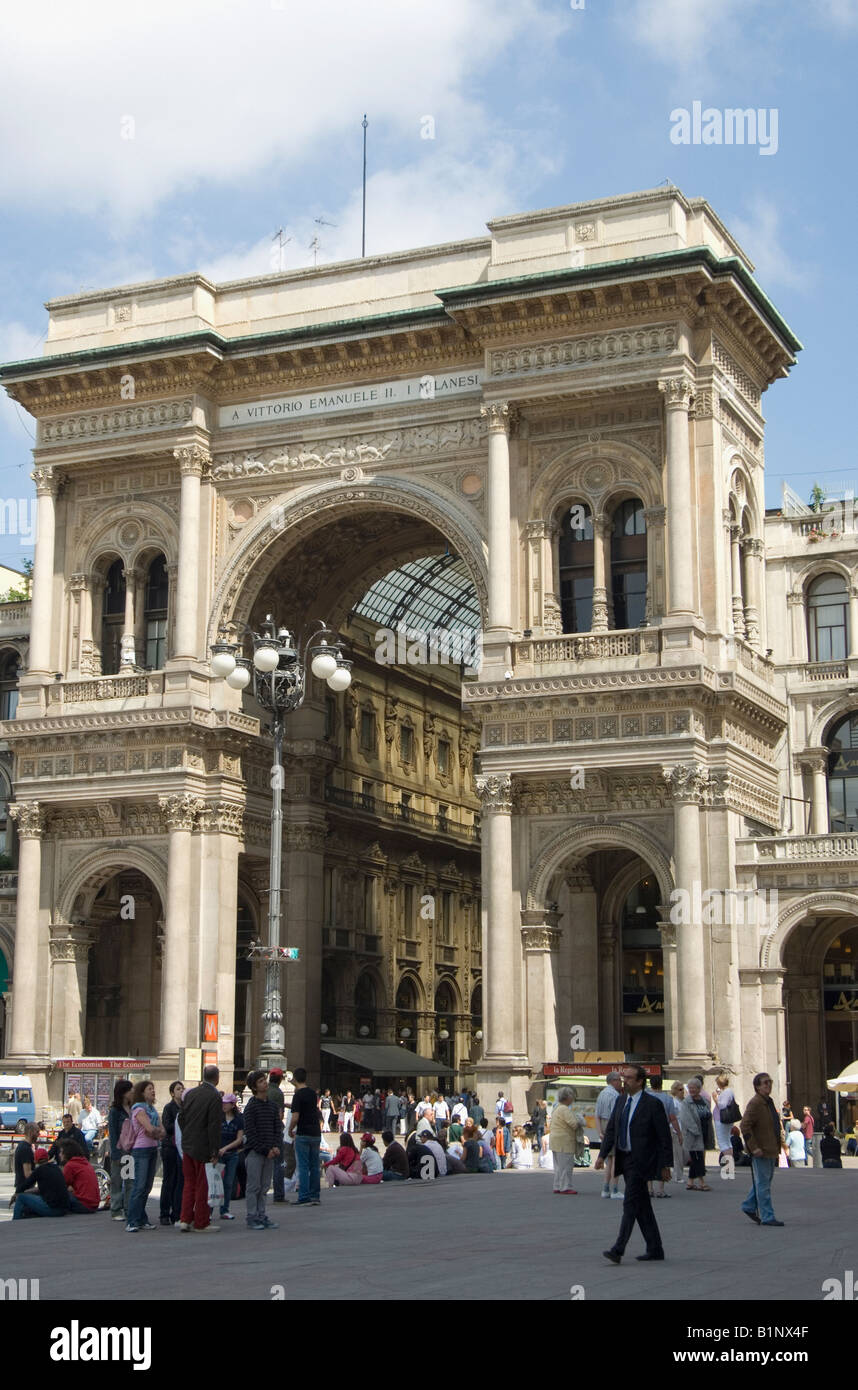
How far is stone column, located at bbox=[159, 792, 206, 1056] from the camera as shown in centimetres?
4381

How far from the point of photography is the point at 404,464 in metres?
45.6

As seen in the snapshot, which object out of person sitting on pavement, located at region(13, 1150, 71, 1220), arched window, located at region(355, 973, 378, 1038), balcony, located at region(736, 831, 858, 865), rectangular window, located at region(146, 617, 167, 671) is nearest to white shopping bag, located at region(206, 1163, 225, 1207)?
person sitting on pavement, located at region(13, 1150, 71, 1220)

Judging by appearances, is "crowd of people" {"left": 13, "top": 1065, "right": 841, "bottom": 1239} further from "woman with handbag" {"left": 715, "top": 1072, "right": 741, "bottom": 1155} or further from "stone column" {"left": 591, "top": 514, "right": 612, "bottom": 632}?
"stone column" {"left": 591, "top": 514, "right": 612, "bottom": 632}

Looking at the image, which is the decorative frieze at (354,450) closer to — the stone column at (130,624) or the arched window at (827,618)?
the stone column at (130,624)

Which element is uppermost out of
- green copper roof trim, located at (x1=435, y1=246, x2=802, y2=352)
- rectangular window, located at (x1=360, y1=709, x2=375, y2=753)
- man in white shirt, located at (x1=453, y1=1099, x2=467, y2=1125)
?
green copper roof trim, located at (x1=435, y1=246, x2=802, y2=352)

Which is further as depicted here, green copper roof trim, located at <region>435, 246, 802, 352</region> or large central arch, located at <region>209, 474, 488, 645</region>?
large central arch, located at <region>209, 474, 488, 645</region>

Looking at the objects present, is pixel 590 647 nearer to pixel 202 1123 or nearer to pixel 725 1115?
pixel 725 1115

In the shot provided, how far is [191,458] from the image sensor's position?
4688 cm

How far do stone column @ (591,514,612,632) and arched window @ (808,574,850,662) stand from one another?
45.1 feet

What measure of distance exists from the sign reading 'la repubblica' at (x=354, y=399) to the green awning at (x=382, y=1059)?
17.7 metres

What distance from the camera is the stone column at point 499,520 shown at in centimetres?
4269
